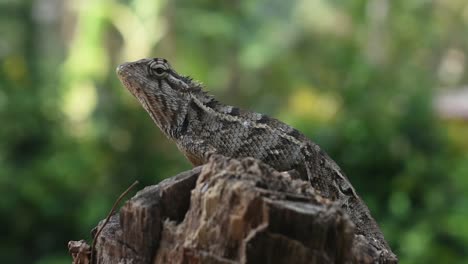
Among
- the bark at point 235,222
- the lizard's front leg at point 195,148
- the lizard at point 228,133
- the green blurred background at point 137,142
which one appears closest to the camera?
the bark at point 235,222

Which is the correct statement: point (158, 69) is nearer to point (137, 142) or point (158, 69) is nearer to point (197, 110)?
point (197, 110)

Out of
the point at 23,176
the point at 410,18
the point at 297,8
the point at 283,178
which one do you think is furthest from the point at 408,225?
the point at 410,18

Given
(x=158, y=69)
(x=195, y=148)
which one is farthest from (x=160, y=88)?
(x=195, y=148)

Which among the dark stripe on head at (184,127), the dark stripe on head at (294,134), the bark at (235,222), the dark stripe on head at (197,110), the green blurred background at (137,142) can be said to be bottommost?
the bark at (235,222)

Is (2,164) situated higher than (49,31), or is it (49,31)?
(49,31)

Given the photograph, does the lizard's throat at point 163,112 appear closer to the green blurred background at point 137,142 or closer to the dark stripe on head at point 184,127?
the dark stripe on head at point 184,127

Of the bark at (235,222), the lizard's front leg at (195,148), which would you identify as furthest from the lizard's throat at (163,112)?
the bark at (235,222)

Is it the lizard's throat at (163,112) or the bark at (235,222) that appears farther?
the lizard's throat at (163,112)

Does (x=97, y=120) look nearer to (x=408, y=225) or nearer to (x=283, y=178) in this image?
(x=408, y=225)
